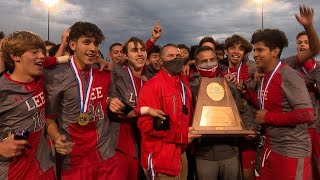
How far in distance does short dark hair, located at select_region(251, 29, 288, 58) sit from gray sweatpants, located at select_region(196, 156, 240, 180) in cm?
161

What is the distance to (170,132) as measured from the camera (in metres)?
4.34

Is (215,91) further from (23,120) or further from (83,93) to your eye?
(23,120)

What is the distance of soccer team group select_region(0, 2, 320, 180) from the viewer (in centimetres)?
372

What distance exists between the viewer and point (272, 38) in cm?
452

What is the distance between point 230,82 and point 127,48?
165 centimetres

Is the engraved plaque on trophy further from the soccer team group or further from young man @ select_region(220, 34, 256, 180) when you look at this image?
young man @ select_region(220, 34, 256, 180)

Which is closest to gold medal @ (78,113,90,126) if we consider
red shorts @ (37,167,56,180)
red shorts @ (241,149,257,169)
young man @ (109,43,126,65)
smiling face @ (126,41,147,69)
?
red shorts @ (37,167,56,180)

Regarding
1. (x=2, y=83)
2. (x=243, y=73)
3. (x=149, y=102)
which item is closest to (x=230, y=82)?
(x=243, y=73)

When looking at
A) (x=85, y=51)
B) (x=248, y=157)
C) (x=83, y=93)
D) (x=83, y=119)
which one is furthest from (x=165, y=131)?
(x=248, y=157)

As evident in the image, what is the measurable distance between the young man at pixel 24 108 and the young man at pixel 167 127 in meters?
1.17

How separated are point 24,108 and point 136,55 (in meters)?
2.24

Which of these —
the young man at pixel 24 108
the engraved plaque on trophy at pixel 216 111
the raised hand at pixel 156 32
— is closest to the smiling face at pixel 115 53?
the raised hand at pixel 156 32

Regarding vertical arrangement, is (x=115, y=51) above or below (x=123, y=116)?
above

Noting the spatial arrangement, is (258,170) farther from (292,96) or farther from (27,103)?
(27,103)
